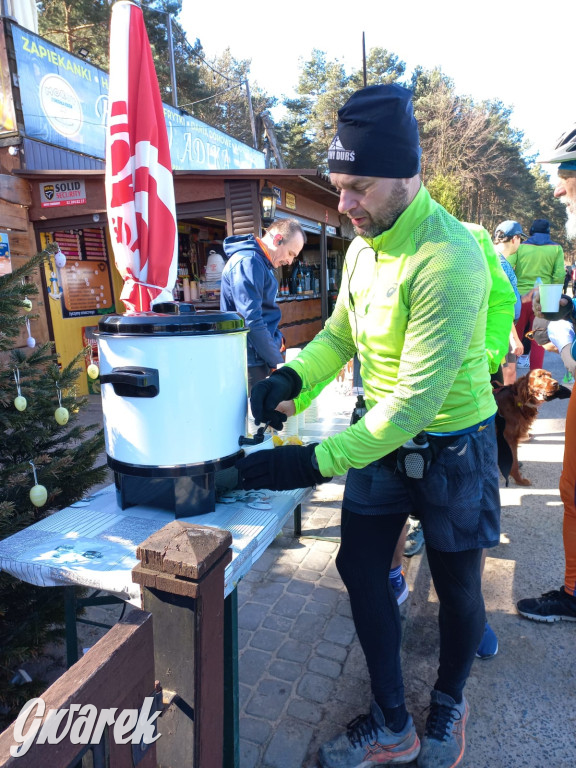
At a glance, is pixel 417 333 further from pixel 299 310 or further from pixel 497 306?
pixel 299 310

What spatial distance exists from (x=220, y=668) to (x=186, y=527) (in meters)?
0.36

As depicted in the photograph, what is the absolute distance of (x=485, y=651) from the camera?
2.36 metres

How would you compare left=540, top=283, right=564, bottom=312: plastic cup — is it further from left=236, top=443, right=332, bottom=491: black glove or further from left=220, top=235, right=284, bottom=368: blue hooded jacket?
left=236, top=443, right=332, bottom=491: black glove

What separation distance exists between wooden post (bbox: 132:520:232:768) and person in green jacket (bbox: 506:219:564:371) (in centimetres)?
579

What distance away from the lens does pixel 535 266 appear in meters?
6.02

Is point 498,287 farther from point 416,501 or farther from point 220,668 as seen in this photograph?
point 220,668

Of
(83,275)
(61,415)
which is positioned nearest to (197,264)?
(83,275)

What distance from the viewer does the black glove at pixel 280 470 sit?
1.49 m

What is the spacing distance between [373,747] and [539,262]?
5702mm

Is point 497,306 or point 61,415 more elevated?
point 497,306

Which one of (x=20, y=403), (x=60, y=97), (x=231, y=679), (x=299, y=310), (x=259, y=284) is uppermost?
(x=60, y=97)

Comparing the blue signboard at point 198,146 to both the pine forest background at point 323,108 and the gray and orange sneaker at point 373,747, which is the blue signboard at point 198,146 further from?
the pine forest background at point 323,108

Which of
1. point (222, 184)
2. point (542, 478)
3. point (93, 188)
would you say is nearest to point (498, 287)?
point (542, 478)

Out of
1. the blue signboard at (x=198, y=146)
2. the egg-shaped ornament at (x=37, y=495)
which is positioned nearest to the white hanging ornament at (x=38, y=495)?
the egg-shaped ornament at (x=37, y=495)
